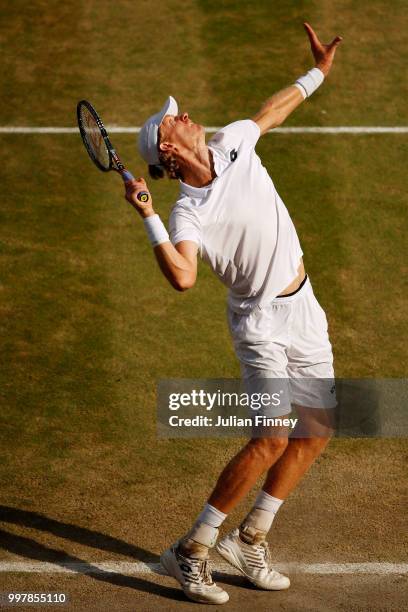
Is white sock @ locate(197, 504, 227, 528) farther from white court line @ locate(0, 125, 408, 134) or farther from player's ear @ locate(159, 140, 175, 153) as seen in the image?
white court line @ locate(0, 125, 408, 134)

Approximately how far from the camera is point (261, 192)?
682 centimetres

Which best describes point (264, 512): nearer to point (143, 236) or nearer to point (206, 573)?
point (206, 573)

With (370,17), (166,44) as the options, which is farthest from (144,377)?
(370,17)

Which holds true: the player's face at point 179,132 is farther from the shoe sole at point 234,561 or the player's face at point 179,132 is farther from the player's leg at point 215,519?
the shoe sole at point 234,561

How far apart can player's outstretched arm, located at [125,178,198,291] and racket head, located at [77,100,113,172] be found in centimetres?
104

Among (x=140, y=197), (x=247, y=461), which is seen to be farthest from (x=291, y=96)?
(x=247, y=461)

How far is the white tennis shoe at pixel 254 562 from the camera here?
6.82 m

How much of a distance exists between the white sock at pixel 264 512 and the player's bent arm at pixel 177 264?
1.48 m

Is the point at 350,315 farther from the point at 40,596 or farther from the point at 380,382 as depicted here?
the point at 40,596

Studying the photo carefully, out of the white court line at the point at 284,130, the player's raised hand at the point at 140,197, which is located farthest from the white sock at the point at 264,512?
the white court line at the point at 284,130

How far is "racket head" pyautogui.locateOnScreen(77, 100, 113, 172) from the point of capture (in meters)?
7.49

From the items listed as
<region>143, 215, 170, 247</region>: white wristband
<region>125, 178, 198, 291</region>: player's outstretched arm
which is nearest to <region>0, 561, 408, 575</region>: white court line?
<region>125, 178, 198, 291</region>: player's outstretched arm

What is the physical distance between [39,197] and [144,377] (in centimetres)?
284

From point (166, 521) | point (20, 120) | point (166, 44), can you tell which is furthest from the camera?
point (166, 44)
